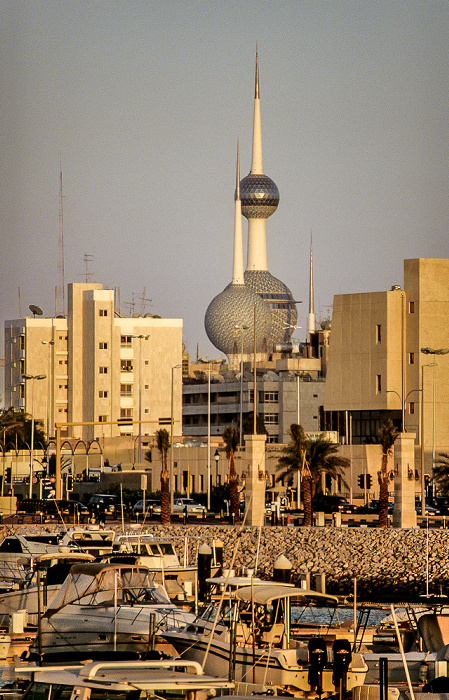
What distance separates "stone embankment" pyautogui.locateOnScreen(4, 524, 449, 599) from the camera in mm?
54097

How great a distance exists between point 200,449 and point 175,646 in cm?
7858

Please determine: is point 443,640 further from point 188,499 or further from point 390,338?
point 390,338

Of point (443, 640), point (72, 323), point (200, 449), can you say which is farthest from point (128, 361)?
point (443, 640)

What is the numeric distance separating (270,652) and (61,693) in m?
7.03

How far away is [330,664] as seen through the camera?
68.0 ft

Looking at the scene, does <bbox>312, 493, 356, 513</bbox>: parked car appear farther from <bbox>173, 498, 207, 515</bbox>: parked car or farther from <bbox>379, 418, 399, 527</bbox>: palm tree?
<bbox>379, 418, 399, 527</bbox>: palm tree

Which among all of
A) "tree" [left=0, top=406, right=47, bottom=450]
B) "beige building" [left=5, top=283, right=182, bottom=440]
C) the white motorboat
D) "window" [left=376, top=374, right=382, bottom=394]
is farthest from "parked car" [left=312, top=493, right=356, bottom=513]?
"beige building" [left=5, top=283, right=182, bottom=440]

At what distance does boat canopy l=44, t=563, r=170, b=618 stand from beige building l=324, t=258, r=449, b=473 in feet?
230

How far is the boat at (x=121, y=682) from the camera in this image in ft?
45.3

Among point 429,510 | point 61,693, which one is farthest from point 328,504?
point 61,693

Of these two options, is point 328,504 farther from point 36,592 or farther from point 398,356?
point 36,592

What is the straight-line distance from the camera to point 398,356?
323 feet

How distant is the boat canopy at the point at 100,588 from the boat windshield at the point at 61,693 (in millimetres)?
9097

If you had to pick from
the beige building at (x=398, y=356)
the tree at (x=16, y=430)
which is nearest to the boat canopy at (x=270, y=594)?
the beige building at (x=398, y=356)
